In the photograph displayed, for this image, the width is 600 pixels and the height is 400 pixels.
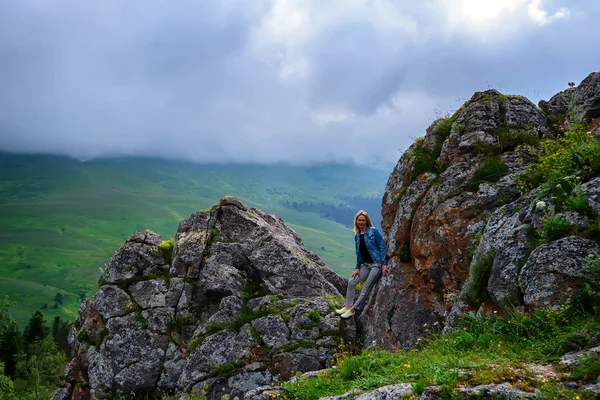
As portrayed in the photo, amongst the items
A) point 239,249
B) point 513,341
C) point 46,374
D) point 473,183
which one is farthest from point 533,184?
point 46,374

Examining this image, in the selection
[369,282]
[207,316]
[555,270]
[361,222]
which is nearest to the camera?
[555,270]

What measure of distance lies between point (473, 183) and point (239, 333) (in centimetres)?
1390

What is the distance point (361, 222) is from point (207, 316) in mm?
11761

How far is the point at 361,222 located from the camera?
66.2 ft

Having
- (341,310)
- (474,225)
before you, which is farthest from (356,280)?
(474,225)

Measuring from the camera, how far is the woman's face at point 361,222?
796 inches

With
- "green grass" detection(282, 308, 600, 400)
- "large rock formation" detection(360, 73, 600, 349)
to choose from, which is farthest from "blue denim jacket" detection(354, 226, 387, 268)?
"green grass" detection(282, 308, 600, 400)

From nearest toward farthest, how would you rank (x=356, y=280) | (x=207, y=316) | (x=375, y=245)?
(x=375, y=245), (x=356, y=280), (x=207, y=316)

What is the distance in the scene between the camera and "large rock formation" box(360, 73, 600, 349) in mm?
11797

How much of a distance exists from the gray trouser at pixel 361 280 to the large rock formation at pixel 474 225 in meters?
0.57

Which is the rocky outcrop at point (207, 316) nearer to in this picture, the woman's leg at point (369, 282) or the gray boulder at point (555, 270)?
the woman's leg at point (369, 282)

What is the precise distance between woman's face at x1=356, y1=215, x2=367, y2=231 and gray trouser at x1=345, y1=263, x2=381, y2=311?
2025 mm

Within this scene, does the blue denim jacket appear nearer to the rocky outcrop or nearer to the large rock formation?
the large rock formation

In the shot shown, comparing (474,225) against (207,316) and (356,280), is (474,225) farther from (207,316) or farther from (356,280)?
(207,316)
